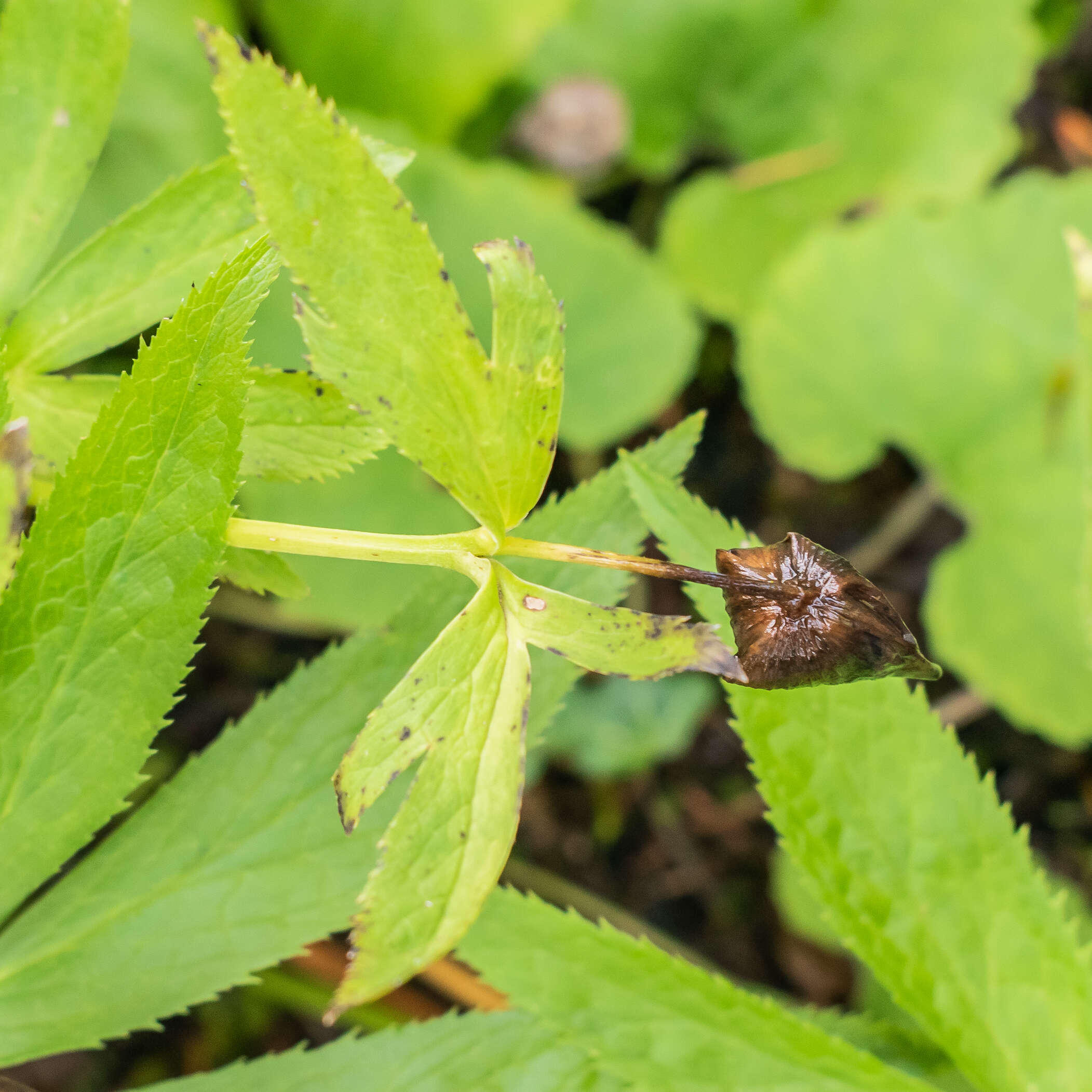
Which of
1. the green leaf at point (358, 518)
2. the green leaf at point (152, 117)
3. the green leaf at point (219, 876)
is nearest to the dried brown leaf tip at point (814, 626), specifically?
the green leaf at point (219, 876)

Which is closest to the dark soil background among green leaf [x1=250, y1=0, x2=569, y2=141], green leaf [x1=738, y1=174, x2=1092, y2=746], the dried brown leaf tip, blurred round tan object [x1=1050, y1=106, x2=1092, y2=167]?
green leaf [x1=738, y1=174, x2=1092, y2=746]

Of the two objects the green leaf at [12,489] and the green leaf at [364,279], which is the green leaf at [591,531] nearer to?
the green leaf at [364,279]

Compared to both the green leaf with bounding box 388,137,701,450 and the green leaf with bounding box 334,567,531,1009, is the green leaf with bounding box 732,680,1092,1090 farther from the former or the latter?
the green leaf with bounding box 388,137,701,450

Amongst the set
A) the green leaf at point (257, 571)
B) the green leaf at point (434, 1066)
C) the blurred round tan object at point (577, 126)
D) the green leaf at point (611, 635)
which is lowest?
the green leaf at point (434, 1066)

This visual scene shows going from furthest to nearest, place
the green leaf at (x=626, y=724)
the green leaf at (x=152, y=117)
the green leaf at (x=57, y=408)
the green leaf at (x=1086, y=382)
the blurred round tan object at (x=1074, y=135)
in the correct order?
the blurred round tan object at (x=1074, y=135) < the green leaf at (x=626, y=724) < the green leaf at (x=152, y=117) < the green leaf at (x=1086, y=382) < the green leaf at (x=57, y=408)

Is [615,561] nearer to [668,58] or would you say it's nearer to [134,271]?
[134,271]

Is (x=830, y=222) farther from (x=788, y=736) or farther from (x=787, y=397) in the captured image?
(x=788, y=736)

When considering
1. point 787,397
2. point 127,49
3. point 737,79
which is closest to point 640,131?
point 737,79
